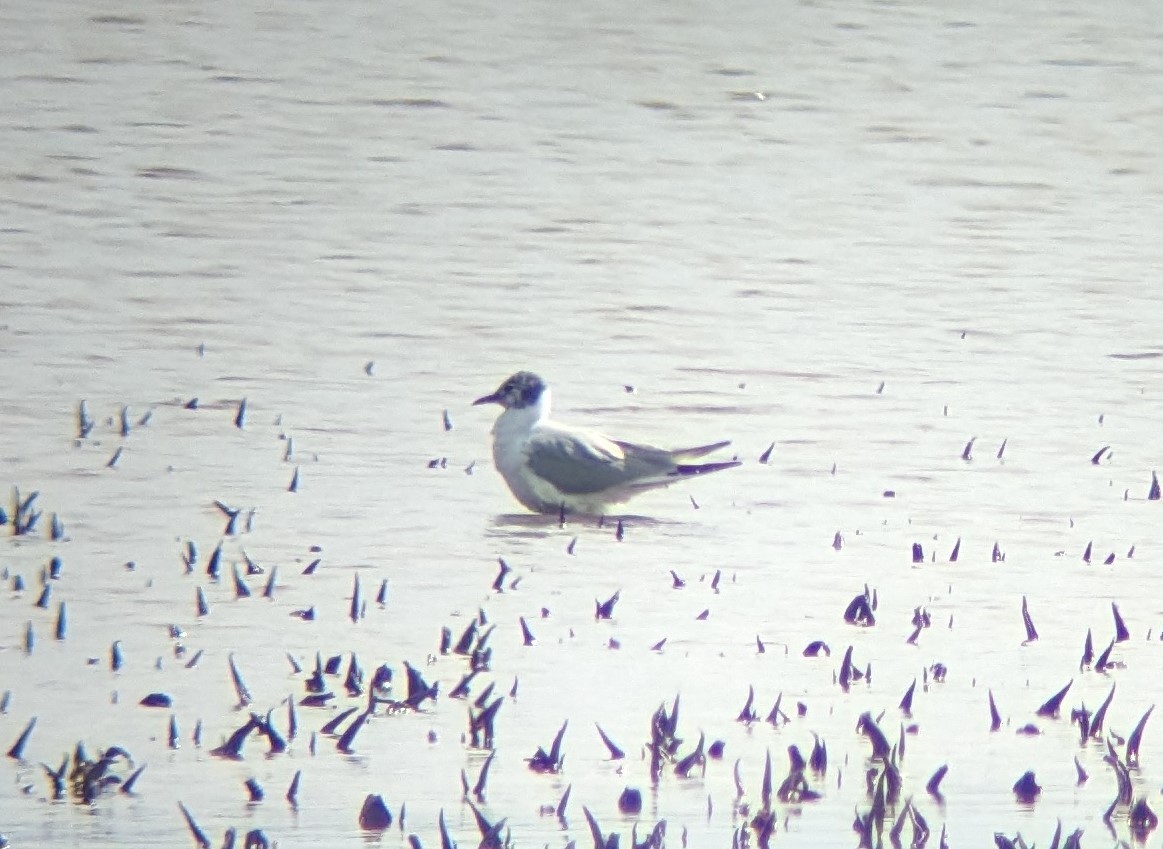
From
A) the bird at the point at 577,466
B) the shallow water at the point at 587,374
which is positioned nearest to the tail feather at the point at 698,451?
the bird at the point at 577,466

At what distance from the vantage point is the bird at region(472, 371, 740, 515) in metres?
10.2

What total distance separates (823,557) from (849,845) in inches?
135

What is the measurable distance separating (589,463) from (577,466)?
0.05m

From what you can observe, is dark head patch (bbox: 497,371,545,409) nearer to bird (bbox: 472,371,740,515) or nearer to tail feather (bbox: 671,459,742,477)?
bird (bbox: 472,371,740,515)

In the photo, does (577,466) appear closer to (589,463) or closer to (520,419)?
(589,463)

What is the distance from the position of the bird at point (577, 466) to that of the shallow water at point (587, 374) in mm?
203

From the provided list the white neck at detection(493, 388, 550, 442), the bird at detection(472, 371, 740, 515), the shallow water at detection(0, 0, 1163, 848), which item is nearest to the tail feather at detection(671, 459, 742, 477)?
the bird at detection(472, 371, 740, 515)

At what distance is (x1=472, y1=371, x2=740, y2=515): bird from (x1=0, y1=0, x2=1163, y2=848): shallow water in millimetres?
203

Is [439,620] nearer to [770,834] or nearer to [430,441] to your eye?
[770,834]

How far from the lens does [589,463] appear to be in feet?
33.7

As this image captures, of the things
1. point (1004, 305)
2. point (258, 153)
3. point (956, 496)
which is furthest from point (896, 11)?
point (956, 496)

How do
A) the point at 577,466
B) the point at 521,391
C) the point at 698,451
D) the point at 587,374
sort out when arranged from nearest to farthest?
1. the point at 577,466
2. the point at 698,451
3. the point at 521,391
4. the point at 587,374

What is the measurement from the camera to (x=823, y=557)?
29.9ft

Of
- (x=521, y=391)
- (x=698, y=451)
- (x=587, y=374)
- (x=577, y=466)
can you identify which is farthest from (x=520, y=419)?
(x=587, y=374)
